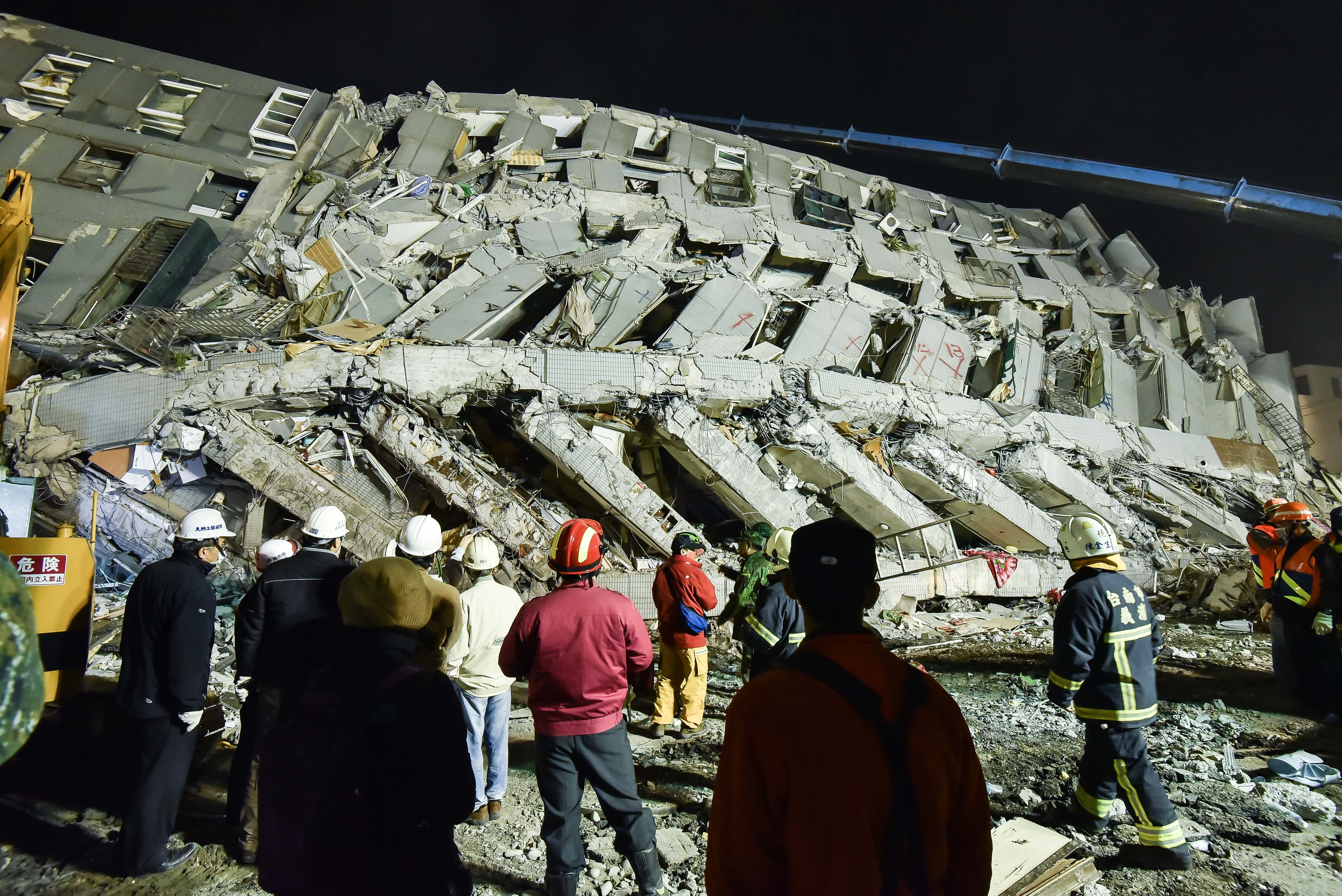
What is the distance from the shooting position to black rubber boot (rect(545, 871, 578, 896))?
2850mm

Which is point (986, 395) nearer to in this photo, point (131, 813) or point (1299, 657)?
point (1299, 657)

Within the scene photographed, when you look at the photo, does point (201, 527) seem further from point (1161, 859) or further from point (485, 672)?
point (1161, 859)

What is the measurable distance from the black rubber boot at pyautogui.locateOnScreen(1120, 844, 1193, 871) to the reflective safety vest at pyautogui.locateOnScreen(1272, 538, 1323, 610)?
3.08 meters

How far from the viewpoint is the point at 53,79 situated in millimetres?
14703

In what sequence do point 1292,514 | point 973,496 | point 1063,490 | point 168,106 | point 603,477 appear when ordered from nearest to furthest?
point 1292,514 < point 603,477 < point 973,496 < point 1063,490 < point 168,106

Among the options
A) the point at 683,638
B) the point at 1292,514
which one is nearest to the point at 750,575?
the point at 683,638

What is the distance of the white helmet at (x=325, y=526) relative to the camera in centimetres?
369

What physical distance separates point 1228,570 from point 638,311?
33.4 feet

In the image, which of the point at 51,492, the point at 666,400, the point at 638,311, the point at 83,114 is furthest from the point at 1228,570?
the point at 83,114

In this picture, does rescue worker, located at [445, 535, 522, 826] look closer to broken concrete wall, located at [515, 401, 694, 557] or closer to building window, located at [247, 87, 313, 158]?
broken concrete wall, located at [515, 401, 694, 557]

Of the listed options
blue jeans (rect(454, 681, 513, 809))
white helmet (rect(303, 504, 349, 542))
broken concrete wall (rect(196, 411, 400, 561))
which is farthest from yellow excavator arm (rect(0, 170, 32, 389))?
broken concrete wall (rect(196, 411, 400, 561))

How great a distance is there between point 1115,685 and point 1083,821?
943 millimetres

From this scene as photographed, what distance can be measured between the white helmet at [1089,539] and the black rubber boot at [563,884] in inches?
113

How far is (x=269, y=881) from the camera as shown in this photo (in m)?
1.78
